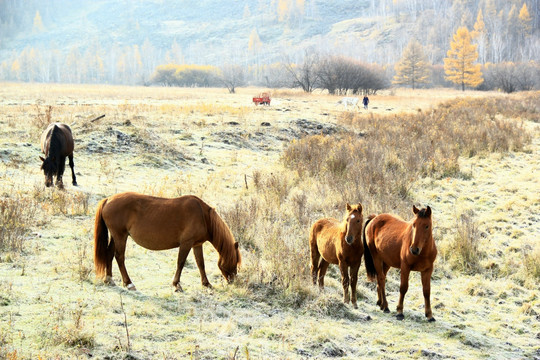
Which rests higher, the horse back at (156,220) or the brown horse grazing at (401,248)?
the horse back at (156,220)

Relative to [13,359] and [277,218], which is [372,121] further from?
[13,359]

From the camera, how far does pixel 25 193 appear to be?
962 centimetres

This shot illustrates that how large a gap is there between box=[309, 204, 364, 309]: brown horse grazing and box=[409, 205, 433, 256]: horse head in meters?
0.69

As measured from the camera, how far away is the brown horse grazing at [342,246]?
555 centimetres

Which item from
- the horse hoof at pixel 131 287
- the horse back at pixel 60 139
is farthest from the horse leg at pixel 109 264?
the horse back at pixel 60 139

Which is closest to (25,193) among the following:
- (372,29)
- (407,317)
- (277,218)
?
(277,218)

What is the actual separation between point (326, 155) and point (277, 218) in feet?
18.9

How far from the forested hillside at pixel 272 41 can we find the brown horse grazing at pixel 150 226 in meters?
104

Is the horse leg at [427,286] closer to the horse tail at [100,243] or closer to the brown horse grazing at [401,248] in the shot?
the brown horse grazing at [401,248]

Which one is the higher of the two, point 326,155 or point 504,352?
point 326,155

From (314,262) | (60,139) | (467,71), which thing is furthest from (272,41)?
(314,262)

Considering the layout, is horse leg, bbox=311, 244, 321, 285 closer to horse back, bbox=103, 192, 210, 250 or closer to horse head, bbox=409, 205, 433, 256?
horse back, bbox=103, 192, 210, 250

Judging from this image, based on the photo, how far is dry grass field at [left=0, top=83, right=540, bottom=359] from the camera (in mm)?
4848

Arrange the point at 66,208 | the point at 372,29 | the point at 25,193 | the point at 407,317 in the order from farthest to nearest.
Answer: the point at 372,29 < the point at 25,193 < the point at 66,208 < the point at 407,317
